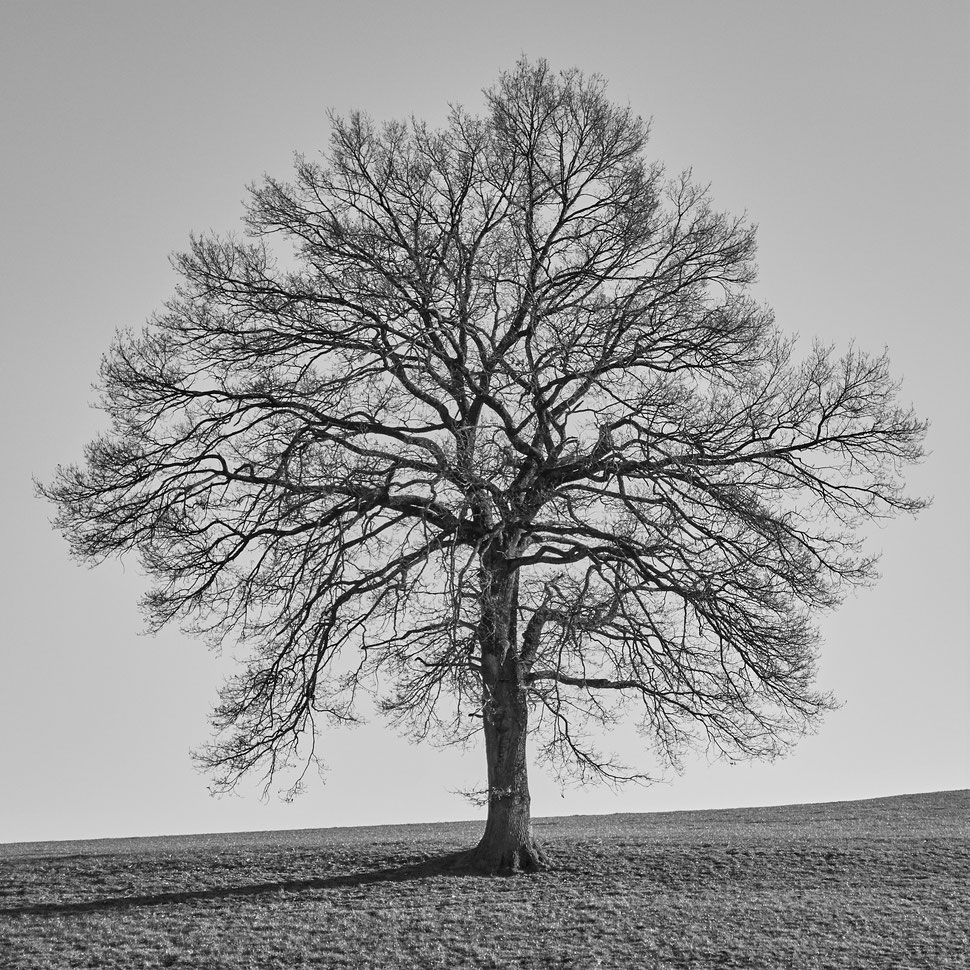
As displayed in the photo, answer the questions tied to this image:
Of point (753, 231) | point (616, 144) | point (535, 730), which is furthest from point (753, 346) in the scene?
point (535, 730)

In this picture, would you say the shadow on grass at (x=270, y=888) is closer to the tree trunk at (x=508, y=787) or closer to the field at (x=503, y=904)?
the field at (x=503, y=904)

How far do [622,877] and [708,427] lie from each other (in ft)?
24.8

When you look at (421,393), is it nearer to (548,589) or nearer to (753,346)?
(548,589)

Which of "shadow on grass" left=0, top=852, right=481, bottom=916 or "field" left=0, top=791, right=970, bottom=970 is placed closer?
"field" left=0, top=791, right=970, bottom=970

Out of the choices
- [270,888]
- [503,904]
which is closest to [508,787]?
[503,904]

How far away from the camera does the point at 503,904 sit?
16562mm

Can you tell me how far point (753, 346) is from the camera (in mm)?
20266

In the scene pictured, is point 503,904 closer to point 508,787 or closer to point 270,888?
point 508,787

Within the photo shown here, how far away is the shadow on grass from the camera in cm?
1745

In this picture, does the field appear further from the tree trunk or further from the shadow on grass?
the tree trunk

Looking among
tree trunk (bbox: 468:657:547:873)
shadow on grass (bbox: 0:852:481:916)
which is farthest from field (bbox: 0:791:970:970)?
tree trunk (bbox: 468:657:547:873)

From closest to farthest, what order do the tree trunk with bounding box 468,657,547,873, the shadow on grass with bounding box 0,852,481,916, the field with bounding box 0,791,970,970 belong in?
the field with bounding box 0,791,970,970, the shadow on grass with bounding box 0,852,481,916, the tree trunk with bounding box 468,657,547,873

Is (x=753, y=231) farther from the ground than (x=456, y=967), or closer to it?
farther from the ground

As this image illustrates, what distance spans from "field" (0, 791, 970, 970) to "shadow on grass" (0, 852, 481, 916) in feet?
0.18
